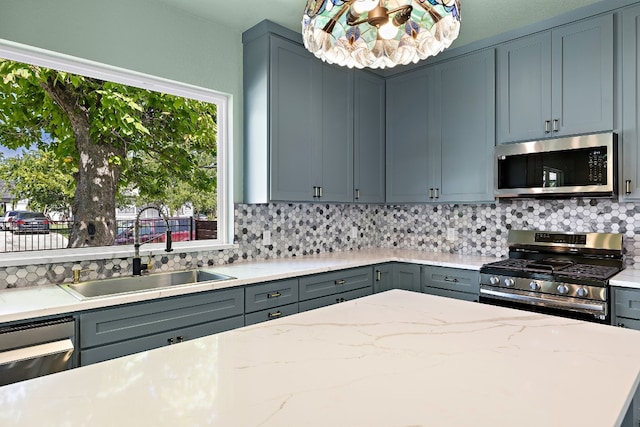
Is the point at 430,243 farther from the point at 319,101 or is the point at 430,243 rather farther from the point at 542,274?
the point at 319,101

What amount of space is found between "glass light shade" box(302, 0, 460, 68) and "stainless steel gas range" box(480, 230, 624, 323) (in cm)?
175

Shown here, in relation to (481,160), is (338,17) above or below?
above

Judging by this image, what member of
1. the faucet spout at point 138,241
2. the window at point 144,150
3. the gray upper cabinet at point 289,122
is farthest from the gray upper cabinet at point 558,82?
the faucet spout at point 138,241

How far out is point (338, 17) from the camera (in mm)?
1260

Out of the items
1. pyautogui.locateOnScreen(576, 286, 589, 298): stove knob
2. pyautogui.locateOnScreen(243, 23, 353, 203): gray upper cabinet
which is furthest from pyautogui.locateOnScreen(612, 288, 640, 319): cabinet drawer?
pyautogui.locateOnScreen(243, 23, 353, 203): gray upper cabinet

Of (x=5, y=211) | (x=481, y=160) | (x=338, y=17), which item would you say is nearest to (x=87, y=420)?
(x=338, y=17)

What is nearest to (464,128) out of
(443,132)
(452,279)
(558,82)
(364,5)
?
(443,132)

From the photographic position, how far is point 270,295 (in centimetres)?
248

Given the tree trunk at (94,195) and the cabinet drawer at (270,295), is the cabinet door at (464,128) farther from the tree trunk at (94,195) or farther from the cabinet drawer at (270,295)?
the tree trunk at (94,195)

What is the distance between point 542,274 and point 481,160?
1.02 m

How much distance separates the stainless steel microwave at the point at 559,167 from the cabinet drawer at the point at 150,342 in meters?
2.10

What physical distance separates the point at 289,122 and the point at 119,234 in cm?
136

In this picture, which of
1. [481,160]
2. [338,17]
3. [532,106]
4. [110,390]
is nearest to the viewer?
[110,390]

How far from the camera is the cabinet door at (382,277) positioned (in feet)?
10.4
